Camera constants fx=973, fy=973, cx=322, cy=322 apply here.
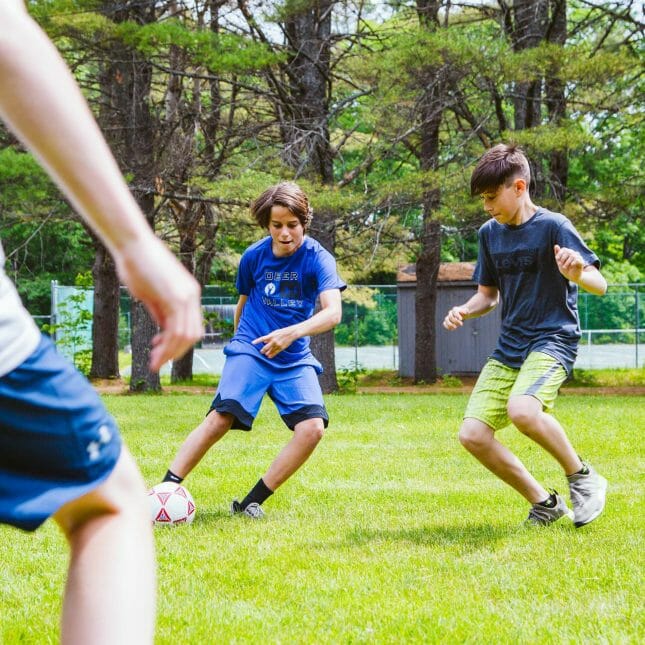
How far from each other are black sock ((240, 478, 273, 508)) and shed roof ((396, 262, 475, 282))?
22.3 metres

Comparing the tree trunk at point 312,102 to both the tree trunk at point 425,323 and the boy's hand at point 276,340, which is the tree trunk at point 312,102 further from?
the boy's hand at point 276,340

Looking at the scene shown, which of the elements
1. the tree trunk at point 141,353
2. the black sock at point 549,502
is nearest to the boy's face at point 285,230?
the black sock at point 549,502

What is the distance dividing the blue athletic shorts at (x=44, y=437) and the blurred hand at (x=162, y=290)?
0.60 feet

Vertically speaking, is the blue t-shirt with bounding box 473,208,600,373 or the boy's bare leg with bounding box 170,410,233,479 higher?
the blue t-shirt with bounding box 473,208,600,373

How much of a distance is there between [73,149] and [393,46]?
17.3 m

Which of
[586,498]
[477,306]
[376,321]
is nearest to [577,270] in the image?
[477,306]

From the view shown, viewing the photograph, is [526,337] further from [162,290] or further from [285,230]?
[162,290]

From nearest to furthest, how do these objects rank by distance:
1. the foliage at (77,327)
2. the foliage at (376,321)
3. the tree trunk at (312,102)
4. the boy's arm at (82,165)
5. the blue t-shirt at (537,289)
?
1. the boy's arm at (82,165)
2. the blue t-shirt at (537,289)
3. the tree trunk at (312,102)
4. the foliage at (77,327)
5. the foliage at (376,321)

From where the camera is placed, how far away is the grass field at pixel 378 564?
3.34 m

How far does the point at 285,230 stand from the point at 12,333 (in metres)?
3.99

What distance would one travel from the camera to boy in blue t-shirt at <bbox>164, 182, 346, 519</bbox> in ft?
17.6

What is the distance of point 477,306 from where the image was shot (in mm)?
5238

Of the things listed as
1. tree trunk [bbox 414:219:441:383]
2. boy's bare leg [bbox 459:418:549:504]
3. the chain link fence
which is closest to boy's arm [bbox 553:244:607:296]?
boy's bare leg [bbox 459:418:549:504]

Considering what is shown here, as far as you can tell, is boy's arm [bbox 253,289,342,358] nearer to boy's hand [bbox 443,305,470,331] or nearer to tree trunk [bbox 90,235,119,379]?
boy's hand [bbox 443,305,470,331]
